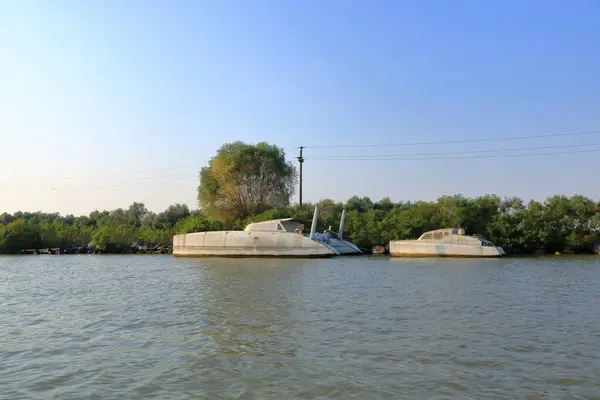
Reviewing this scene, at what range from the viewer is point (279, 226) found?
43188 millimetres

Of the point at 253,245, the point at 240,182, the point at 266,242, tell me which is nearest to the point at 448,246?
the point at 266,242

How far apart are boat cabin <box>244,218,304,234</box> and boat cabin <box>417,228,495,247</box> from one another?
11134 mm

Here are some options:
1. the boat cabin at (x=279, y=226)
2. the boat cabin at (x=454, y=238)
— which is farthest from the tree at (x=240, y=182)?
the boat cabin at (x=454, y=238)

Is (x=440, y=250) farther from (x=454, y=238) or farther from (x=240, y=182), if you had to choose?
(x=240, y=182)

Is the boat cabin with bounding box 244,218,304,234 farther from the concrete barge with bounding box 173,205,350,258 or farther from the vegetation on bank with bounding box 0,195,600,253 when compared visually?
the vegetation on bank with bounding box 0,195,600,253

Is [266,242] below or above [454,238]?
below

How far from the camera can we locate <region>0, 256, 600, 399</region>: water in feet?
22.3

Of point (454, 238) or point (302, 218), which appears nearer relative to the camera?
point (454, 238)

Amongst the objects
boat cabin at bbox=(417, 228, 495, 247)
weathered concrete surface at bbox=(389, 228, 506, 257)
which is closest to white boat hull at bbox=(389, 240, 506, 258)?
weathered concrete surface at bbox=(389, 228, 506, 257)

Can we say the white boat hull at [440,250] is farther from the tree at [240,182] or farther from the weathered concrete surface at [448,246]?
the tree at [240,182]

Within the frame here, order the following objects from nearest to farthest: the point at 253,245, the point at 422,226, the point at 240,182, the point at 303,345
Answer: the point at 303,345, the point at 253,245, the point at 422,226, the point at 240,182

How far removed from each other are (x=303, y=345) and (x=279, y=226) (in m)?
34.1

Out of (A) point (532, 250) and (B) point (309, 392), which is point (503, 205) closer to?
(A) point (532, 250)

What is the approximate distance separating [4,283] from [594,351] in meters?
22.1
